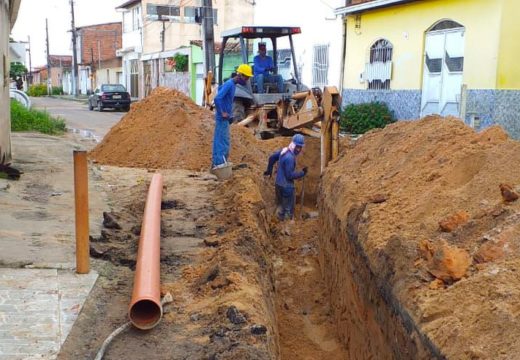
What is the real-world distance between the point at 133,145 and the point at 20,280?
329 inches

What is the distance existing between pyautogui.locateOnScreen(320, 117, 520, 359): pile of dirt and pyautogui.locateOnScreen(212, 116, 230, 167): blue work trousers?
289 centimetres

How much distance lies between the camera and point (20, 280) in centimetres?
523

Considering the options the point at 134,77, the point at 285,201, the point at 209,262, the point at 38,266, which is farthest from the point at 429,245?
the point at 134,77

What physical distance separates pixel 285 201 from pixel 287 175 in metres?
0.60

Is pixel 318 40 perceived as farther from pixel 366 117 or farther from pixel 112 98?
pixel 112 98

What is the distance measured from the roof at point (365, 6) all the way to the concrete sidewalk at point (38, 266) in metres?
11.2

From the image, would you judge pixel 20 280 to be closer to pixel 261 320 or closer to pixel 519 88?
pixel 261 320

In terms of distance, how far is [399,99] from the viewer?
18.2 meters

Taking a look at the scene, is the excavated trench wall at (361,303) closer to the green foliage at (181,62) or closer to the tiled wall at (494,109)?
the tiled wall at (494,109)

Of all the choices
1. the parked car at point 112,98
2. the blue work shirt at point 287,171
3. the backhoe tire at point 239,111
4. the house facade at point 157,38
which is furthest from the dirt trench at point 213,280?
the house facade at point 157,38

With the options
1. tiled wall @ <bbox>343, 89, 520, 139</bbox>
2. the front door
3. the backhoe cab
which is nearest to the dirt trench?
the backhoe cab

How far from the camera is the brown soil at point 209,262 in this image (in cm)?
448

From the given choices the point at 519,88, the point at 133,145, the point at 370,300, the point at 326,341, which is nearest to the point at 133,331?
the point at 370,300

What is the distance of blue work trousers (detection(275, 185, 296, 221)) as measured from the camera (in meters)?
10.1
